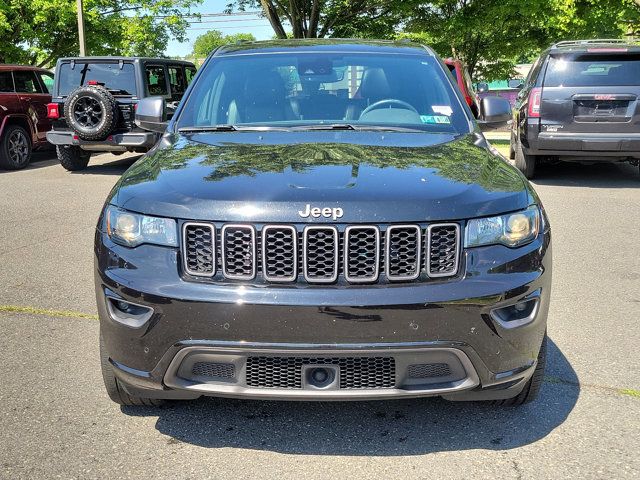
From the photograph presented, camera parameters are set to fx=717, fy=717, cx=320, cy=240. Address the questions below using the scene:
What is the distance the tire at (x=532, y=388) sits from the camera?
3133 mm

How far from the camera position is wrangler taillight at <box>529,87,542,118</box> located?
32.7 ft

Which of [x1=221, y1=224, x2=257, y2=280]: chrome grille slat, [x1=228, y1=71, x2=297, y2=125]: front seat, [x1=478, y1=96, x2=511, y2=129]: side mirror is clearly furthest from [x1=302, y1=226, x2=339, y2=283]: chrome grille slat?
[x1=478, y1=96, x2=511, y2=129]: side mirror

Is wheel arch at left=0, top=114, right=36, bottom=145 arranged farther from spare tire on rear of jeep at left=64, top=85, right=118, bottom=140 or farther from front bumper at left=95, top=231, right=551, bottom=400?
front bumper at left=95, top=231, right=551, bottom=400

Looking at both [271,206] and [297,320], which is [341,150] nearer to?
[271,206]

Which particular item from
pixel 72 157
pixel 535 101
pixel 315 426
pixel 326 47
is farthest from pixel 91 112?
pixel 315 426

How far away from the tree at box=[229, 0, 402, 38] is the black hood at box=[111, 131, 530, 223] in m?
18.4

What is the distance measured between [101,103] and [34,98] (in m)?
2.67

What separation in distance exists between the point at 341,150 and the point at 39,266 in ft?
12.1

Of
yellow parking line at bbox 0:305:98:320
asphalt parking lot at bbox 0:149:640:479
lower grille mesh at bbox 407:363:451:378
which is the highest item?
lower grille mesh at bbox 407:363:451:378

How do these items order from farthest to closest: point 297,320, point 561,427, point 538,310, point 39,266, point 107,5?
point 107,5
point 39,266
point 561,427
point 538,310
point 297,320

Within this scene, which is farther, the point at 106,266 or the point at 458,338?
the point at 106,266

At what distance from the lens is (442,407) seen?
333 cm

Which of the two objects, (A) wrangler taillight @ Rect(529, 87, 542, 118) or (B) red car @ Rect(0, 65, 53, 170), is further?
(B) red car @ Rect(0, 65, 53, 170)

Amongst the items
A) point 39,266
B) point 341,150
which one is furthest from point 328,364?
point 39,266
